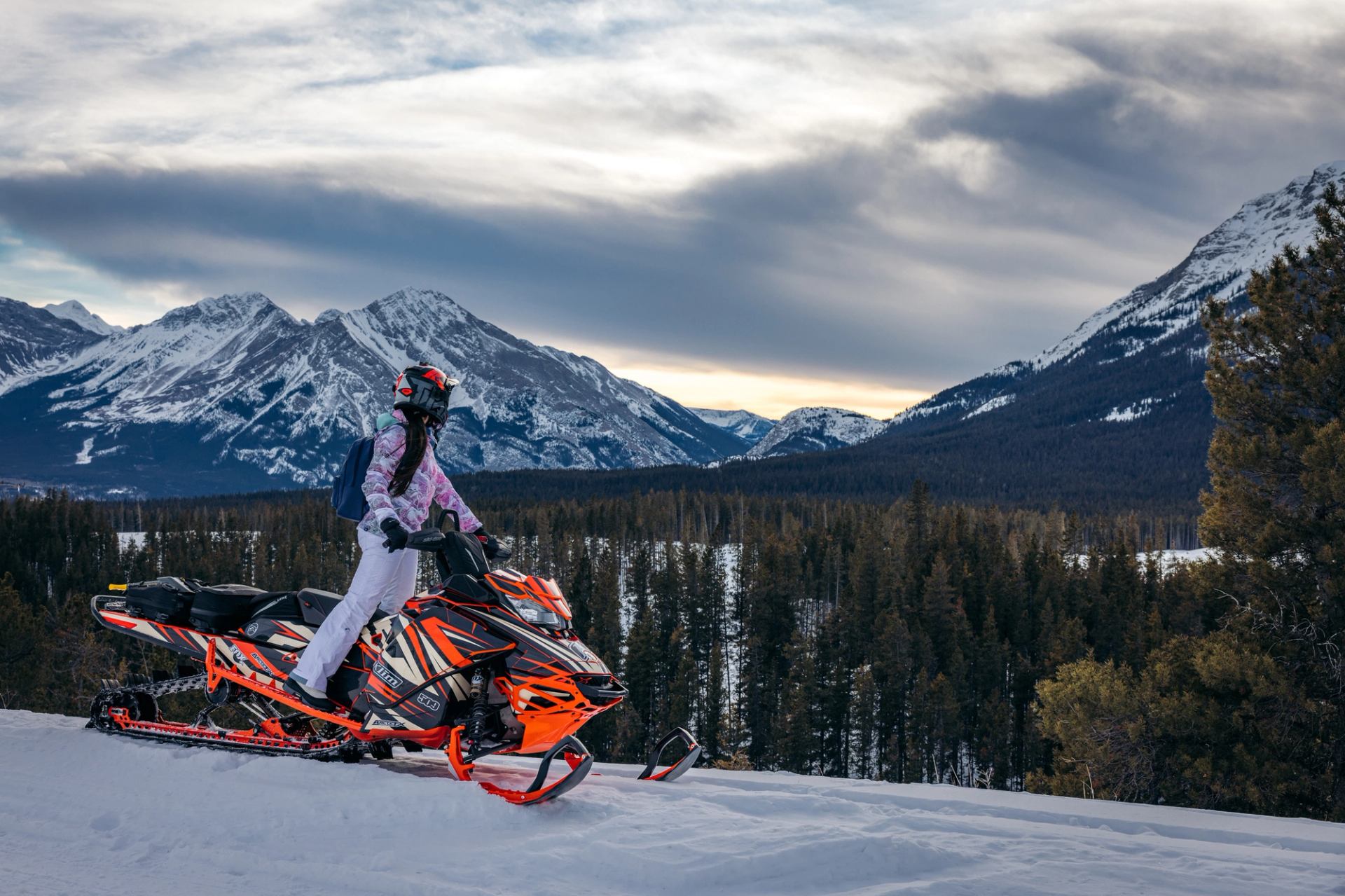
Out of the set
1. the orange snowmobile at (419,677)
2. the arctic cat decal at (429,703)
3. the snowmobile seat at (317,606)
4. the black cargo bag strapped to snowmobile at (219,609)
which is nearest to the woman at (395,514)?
the orange snowmobile at (419,677)

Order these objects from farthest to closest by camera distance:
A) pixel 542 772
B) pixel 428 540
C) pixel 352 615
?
1. pixel 352 615
2. pixel 428 540
3. pixel 542 772

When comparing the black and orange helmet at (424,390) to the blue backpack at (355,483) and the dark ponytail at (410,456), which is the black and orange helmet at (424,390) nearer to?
the dark ponytail at (410,456)

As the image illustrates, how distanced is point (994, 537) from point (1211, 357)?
Result: 78.9 meters

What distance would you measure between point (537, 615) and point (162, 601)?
13.5 ft

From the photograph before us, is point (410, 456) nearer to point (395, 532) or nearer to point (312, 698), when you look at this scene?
point (395, 532)

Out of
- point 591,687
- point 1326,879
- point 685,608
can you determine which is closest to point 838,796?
point 591,687

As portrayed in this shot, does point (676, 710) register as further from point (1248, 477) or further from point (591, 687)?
point (591, 687)

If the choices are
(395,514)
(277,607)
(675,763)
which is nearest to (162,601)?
(277,607)

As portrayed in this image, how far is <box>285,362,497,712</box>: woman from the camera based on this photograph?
26.1ft

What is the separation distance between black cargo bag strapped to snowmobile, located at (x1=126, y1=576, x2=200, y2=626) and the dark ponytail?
277cm

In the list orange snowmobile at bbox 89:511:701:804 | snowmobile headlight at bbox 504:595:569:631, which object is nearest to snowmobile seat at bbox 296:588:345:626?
orange snowmobile at bbox 89:511:701:804

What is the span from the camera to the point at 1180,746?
53.4 feet

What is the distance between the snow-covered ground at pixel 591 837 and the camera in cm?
561

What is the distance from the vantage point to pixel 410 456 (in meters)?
7.98
